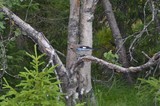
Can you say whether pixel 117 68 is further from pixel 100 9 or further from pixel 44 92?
pixel 100 9

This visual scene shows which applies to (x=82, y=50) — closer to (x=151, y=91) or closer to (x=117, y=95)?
(x=151, y=91)

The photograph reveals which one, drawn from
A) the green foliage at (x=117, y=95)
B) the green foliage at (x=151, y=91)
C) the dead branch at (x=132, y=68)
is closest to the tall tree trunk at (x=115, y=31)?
the green foliage at (x=117, y=95)

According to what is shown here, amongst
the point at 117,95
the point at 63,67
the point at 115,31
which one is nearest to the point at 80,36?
the point at 63,67

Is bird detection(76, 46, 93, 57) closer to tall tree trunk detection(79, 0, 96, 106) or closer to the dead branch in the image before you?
tall tree trunk detection(79, 0, 96, 106)

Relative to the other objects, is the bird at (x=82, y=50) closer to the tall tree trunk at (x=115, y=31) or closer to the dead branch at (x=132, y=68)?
the dead branch at (x=132, y=68)

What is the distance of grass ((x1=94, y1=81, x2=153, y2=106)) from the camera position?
682 centimetres

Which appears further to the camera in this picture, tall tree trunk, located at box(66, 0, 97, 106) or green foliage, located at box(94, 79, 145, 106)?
green foliage, located at box(94, 79, 145, 106)

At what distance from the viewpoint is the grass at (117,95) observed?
6820 mm

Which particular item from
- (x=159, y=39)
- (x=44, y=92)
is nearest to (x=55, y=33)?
(x=159, y=39)

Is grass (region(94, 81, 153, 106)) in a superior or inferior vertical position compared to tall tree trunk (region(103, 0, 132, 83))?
inferior

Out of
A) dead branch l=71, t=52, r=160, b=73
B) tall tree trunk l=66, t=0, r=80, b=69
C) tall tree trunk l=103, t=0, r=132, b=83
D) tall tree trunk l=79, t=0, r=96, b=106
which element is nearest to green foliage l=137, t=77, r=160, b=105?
dead branch l=71, t=52, r=160, b=73

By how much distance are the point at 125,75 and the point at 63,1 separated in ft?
5.36

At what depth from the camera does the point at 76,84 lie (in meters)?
6.26

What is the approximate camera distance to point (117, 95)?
7.38 metres
